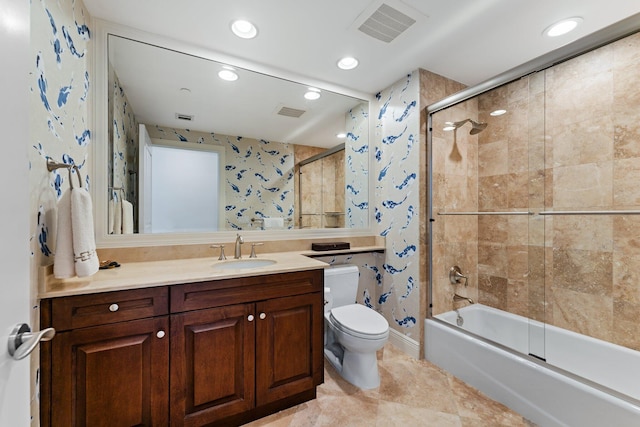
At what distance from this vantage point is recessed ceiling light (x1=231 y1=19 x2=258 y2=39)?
164 centimetres

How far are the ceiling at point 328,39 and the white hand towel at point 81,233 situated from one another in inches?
35.6

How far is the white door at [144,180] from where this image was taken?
1774 mm

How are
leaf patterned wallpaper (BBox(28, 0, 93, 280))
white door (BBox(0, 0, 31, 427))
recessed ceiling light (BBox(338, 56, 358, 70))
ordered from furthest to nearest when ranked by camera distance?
1. recessed ceiling light (BBox(338, 56, 358, 70))
2. leaf patterned wallpaper (BBox(28, 0, 93, 280))
3. white door (BBox(0, 0, 31, 427))

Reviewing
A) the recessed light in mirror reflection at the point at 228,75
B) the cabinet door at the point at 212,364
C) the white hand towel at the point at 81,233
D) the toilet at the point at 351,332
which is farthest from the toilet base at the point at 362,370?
the recessed light in mirror reflection at the point at 228,75

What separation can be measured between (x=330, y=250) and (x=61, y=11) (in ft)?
6.78

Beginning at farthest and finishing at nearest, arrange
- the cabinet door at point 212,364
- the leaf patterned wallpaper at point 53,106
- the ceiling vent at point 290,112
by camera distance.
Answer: the ceiling vent at point 290,112, the cabinet door at point 212,364, the leaf patterned wallpaper at point 53,106

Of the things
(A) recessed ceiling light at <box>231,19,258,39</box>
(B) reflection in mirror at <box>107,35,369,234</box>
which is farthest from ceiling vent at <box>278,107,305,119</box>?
(A) recessed ceiling light at <box>231,19,258,39</box>

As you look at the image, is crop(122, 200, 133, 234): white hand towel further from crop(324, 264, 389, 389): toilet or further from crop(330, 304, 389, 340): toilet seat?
crop(330, 304, 389, 340): toilet seat

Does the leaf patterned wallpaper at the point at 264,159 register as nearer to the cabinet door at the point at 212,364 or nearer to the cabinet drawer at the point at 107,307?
the cabinet drawer at the point at 107,307

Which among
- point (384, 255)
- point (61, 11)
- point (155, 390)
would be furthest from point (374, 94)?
point (155, 390)

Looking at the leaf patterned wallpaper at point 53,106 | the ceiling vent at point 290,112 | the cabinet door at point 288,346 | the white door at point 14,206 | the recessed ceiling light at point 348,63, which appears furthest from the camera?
the ceiling vent at point 290,112

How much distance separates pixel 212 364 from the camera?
1361 millimetres

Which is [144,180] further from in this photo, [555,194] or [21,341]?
[555,194]

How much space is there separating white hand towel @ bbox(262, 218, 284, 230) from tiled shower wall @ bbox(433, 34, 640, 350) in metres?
1.30
